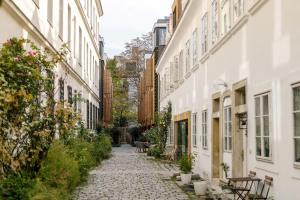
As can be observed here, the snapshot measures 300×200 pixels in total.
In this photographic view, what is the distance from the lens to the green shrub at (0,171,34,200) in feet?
27.2

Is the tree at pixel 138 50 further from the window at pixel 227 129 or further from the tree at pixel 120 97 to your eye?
the window at pixel 227 129

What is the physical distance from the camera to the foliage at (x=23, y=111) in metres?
8.06

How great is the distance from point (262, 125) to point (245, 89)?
1611 mm

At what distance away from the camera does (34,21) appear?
13.7m

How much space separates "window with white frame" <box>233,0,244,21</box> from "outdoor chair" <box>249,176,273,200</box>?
4013 millimetres

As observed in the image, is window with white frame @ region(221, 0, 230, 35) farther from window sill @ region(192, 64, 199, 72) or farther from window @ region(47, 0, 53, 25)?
window @ region(47, 0, 53, 25)

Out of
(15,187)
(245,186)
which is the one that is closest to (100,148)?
(245,186)

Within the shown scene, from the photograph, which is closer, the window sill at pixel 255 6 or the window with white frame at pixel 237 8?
the window sill at pixel 255 6

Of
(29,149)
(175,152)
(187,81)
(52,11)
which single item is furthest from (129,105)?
(29,149)

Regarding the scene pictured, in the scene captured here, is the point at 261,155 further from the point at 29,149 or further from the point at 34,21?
the point at 34,21

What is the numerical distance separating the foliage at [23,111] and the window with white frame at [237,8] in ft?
Answer: 13.8

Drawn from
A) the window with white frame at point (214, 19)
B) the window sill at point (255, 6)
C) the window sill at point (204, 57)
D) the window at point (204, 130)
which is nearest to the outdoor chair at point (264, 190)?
the window sill at point (255, 6)

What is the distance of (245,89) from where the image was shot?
11.4 m

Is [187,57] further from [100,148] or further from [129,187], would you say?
[129,187]
